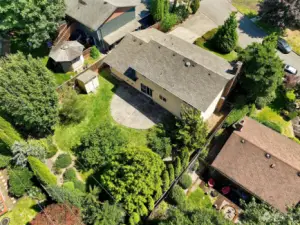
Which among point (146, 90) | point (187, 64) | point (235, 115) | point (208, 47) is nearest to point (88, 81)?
point (146, 90)

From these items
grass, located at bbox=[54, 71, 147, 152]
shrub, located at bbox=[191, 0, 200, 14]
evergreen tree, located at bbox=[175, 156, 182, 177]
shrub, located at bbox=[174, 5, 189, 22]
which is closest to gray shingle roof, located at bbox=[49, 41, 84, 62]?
grass, located at bbox=[54, 71, 147, 152]

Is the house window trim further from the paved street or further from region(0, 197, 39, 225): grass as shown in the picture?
region(0, 197, 39, 225): grass

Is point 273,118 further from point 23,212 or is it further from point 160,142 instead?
point 23,212

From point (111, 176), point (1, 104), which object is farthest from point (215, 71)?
point (1, 104)

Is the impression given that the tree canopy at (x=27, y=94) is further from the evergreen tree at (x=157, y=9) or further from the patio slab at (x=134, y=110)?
the evergreen tree at (x=157, y=9)

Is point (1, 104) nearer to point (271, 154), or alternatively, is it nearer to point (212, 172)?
point (212, 172)
